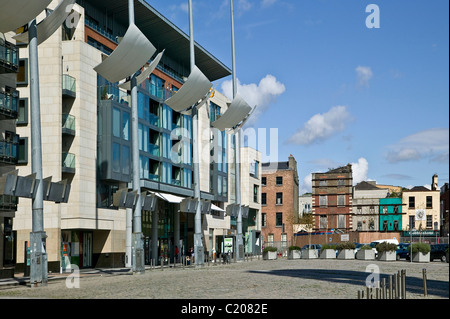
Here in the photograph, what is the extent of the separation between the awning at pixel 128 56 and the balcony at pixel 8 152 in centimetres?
695

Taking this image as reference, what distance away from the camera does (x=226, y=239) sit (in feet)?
235

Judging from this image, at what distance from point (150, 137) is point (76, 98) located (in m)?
13.0

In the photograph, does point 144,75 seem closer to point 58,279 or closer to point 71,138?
point 71,138

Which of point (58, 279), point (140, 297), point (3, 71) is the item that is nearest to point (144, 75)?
point (3, 71)

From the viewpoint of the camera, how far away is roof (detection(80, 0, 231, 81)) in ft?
194

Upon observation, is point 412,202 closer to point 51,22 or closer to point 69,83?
point 69,83

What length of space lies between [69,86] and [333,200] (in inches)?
2770

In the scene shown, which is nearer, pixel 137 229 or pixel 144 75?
pixel 137 229

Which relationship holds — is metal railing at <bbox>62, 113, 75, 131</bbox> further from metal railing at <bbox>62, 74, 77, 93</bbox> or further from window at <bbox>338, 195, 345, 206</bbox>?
window at <bbox>338, 195, 345, 206</bbox>

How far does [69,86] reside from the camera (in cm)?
5034

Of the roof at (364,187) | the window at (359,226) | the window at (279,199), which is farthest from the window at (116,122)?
the roof at (364,187)

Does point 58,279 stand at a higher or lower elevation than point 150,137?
lower

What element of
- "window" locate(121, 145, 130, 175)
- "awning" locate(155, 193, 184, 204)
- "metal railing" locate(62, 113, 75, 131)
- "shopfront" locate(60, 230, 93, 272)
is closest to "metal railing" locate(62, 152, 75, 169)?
"metal railing" locate(62, 113, 75, 131)

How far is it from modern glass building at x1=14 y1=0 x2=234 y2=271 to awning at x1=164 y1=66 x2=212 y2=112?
3183 millimetres
